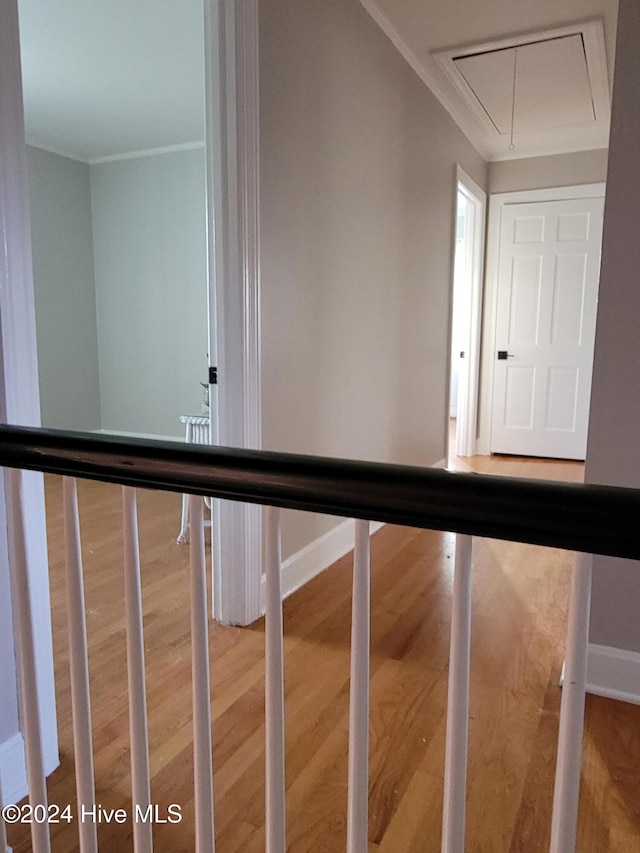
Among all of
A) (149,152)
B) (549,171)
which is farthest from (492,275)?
(149,152)

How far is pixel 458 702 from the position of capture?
0.64 metres

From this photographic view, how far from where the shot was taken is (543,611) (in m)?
2.30

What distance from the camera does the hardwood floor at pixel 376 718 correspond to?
129cm

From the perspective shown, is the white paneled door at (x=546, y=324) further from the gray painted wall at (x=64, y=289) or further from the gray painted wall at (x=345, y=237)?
the gray painted wall at (x=64, y=289)

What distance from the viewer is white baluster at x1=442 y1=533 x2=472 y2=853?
61cm

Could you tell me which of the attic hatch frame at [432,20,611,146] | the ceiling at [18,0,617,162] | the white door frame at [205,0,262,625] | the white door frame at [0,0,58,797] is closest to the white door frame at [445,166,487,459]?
the ceiling at [18,0,617,162]

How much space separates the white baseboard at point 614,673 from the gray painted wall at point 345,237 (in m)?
1.16

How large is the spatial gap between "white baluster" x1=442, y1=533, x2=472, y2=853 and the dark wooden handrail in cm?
6

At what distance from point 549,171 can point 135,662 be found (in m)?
5.20

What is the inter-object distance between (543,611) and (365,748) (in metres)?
1.84

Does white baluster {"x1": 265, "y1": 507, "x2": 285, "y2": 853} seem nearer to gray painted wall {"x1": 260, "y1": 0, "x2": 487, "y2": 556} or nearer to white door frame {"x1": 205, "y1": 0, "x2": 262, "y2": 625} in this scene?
white door frame {"x1": 205, "y1": 0, "x2": 262, "y2": 625}

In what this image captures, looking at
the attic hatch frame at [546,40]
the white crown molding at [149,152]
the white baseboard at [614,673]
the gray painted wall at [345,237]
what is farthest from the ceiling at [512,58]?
the white baseboard at [614,673]

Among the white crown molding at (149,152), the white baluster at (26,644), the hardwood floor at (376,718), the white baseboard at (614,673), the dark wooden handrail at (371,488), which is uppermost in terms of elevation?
the white crown molding at (149,152)

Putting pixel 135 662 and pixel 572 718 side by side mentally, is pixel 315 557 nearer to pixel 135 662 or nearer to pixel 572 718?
pixel 135 662
